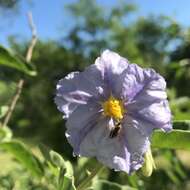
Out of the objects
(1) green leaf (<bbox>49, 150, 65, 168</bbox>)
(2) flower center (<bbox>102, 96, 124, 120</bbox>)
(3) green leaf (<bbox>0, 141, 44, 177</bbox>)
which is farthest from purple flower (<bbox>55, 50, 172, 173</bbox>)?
(3) green leaf (<bbox>0, 141, 44, 177</bbox>)

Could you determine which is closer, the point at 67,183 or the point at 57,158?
the point at 67,183

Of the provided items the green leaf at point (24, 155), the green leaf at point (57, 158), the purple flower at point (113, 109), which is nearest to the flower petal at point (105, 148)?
the purple flower at point (113, 109)

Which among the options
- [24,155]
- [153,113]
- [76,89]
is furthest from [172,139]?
[24,155]

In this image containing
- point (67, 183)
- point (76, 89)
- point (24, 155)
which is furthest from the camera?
point (24, 155)

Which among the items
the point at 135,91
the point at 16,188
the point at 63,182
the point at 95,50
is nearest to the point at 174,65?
the point at 16,188

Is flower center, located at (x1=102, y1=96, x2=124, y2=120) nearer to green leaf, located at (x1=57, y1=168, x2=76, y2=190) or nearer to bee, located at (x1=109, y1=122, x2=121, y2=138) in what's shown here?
bee, located at (x1=109, y1=122, x2=121, y2=138)

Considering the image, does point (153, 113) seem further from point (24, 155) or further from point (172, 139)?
point (24, 155)
